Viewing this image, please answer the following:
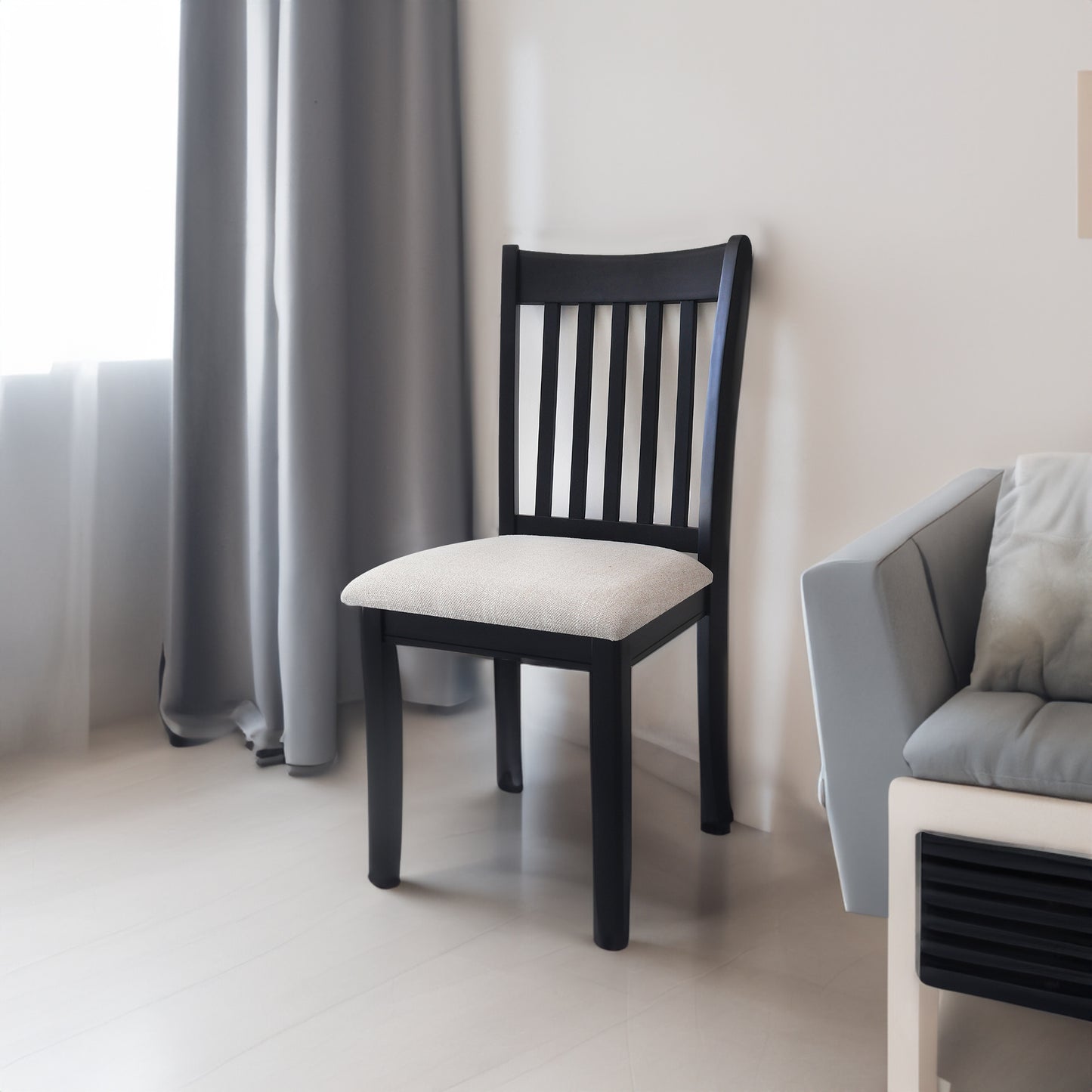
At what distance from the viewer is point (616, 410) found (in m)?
1.81

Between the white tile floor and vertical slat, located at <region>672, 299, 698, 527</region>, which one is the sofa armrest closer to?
the white tile floor

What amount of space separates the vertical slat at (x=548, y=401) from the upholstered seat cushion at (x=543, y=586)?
225mm

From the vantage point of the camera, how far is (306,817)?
72.8 inches

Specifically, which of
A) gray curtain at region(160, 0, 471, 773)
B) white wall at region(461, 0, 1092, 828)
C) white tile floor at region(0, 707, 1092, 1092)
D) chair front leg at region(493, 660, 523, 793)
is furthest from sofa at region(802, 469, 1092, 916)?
gray curtain at region(160, 0, 471, 773)

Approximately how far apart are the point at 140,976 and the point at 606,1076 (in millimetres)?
621

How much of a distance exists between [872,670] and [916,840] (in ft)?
0.56

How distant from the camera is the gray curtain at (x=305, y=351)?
6.57ft

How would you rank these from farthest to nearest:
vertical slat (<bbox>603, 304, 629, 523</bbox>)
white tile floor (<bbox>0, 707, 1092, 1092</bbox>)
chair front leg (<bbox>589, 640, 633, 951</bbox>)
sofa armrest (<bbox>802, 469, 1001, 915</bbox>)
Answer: vertical slat (<bbox>603, 304, 629, 523</bbox>)
chair front leg (<bbox>589, 640, 633, 951</bbox>)
white tile floor (<bbox>0, 707, 1092, 1092</bbox>)
sofa armrest (<bbox>802, 469, 1001, 915</bbox>)

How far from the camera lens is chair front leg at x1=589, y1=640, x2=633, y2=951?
4.60 ft

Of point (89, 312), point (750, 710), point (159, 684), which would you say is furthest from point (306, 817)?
point (89, 312)

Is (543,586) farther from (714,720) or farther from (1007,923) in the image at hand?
(1007,923)

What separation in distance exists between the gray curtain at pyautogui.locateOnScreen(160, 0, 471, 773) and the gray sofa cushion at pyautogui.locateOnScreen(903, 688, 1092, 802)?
1.27m

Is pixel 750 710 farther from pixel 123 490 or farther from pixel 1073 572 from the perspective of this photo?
pixel 123 490

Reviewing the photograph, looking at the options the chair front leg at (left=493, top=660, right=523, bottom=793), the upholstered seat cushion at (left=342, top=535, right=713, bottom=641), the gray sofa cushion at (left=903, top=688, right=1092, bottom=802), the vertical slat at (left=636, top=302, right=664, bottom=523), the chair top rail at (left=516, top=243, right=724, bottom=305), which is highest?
the chair top rail at (left=516, top=243, right=724, bottom=305)
